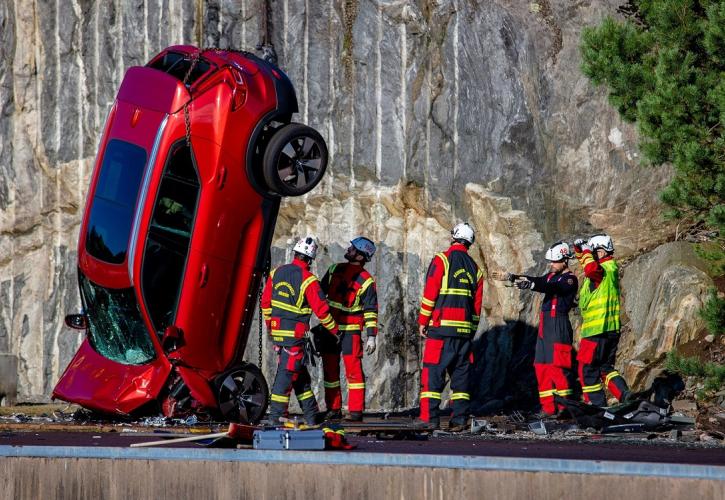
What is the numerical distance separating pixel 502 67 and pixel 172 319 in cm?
594

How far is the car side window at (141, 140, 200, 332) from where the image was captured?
12.4 metres

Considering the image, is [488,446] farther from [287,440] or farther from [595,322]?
[595,322]

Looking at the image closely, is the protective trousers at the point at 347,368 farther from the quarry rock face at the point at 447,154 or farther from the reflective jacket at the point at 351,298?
the quarry rock face at the point at 447,154

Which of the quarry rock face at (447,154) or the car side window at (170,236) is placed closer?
the car side window at (170,236)

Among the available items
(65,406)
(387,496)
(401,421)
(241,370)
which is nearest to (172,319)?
(241,370)

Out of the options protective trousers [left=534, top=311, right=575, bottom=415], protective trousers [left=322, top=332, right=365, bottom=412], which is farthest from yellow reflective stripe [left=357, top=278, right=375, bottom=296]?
protective trousers [left=534, top=311, right=575, bottom=415]

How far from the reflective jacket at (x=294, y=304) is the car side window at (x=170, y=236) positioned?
1.19 meters

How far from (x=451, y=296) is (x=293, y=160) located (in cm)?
188

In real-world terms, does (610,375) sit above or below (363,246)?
below

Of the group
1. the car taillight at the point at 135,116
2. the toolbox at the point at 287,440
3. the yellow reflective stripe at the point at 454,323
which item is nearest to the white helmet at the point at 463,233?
the yellow reflective stripe at the point at 454,323

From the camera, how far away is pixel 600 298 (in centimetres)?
1402

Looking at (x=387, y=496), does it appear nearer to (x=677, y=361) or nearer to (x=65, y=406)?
(x=677, y=361)

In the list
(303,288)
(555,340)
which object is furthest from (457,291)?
(555,340)

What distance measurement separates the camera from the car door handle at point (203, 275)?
12.6 m
